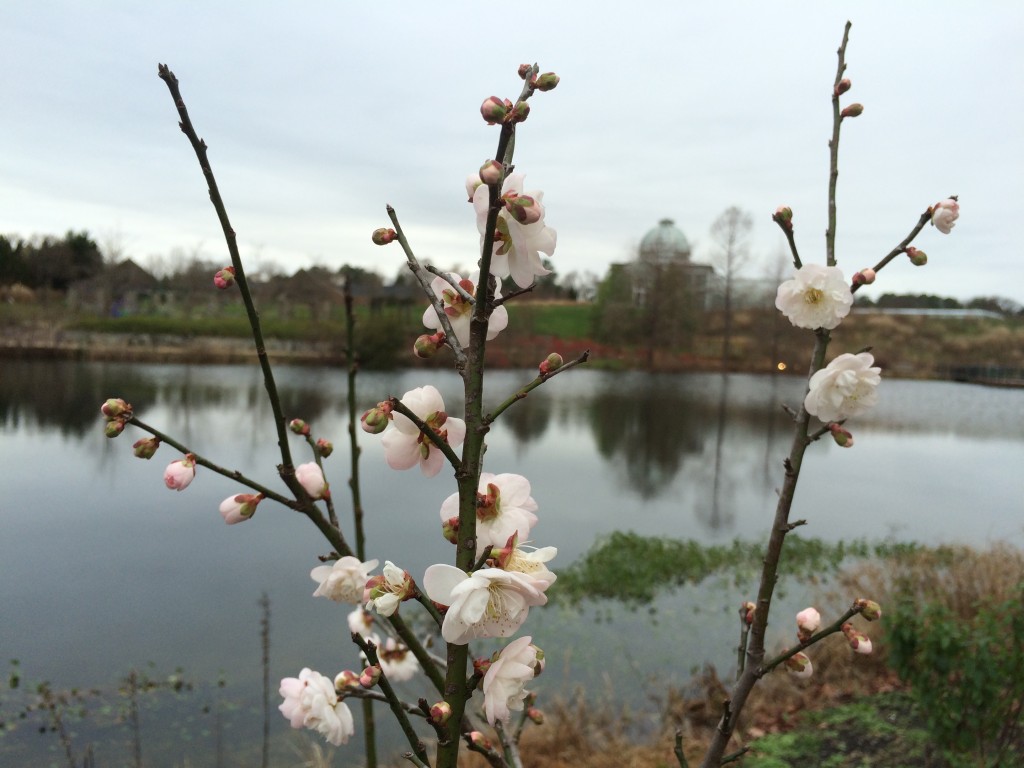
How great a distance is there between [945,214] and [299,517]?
22.7 ft

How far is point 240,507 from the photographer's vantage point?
2.75 feet

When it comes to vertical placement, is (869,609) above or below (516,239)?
below

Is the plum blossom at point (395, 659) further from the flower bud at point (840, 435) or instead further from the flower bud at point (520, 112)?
the flower bud at point (520, 112)

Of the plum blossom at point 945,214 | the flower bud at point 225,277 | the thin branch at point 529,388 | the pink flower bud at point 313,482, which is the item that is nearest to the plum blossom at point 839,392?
the plum blossom at point 945,214

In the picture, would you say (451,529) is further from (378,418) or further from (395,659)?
(395,659)

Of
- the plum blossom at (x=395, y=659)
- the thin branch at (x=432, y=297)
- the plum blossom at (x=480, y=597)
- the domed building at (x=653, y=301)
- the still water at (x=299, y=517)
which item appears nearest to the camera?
the plum blossom at (x=480, y=597)

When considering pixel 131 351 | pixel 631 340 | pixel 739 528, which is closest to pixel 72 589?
pixel 739 528

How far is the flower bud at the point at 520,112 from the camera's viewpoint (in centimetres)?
52

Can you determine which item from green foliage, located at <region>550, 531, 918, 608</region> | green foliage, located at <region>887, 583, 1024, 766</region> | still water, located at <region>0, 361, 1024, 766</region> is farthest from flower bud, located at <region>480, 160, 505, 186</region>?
green foliage, located at <region>550, 531, 918, 608</region>

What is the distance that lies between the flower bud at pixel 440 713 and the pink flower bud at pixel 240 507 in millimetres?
406

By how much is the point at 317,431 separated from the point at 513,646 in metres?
10.2

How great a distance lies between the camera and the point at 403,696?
11.7 feet

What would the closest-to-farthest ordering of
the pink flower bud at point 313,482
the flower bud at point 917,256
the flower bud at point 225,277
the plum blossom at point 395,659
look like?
the flower bud at point 225,277, the pink flower bud at point 313,482, the flower bud at point 917,256, the plum blossom at point 395,659

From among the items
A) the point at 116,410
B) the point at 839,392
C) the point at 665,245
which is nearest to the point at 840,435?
the point at 839,392
